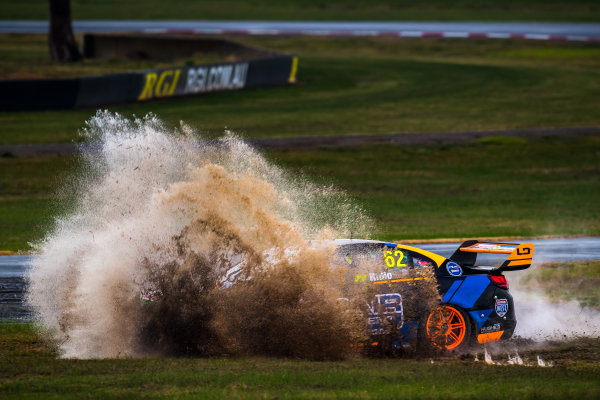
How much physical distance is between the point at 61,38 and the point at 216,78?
8459 mm

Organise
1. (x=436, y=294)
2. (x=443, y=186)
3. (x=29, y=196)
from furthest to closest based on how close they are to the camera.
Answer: (x=443, y=186) < (x=29, y=196) < (x=436, y=294)

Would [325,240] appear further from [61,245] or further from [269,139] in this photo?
[269,139]

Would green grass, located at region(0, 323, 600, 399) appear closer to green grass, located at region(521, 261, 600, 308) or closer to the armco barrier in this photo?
green grass, located at region(521, 261, 600, 308)

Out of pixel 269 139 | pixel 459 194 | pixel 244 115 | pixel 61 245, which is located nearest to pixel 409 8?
pixel 244 115

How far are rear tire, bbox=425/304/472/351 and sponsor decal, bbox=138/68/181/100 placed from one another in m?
22.4

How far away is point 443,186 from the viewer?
21.8m

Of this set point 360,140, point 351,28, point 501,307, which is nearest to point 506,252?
point 501,307

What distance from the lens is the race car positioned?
9711mm

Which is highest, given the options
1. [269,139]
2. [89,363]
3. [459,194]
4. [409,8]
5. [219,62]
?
[409,8]

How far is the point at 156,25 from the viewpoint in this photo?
5441 centimetres

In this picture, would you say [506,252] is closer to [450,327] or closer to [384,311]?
[450,327]

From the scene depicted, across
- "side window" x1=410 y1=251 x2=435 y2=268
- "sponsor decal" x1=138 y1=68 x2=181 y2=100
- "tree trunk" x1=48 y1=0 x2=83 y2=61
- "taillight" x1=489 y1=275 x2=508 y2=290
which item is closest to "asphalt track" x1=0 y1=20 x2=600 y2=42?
"tree trunk" x1=48 y1=0 x2=83 y2=61

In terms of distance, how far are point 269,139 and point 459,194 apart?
22.5 ft

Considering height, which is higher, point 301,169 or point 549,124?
point 549,124
